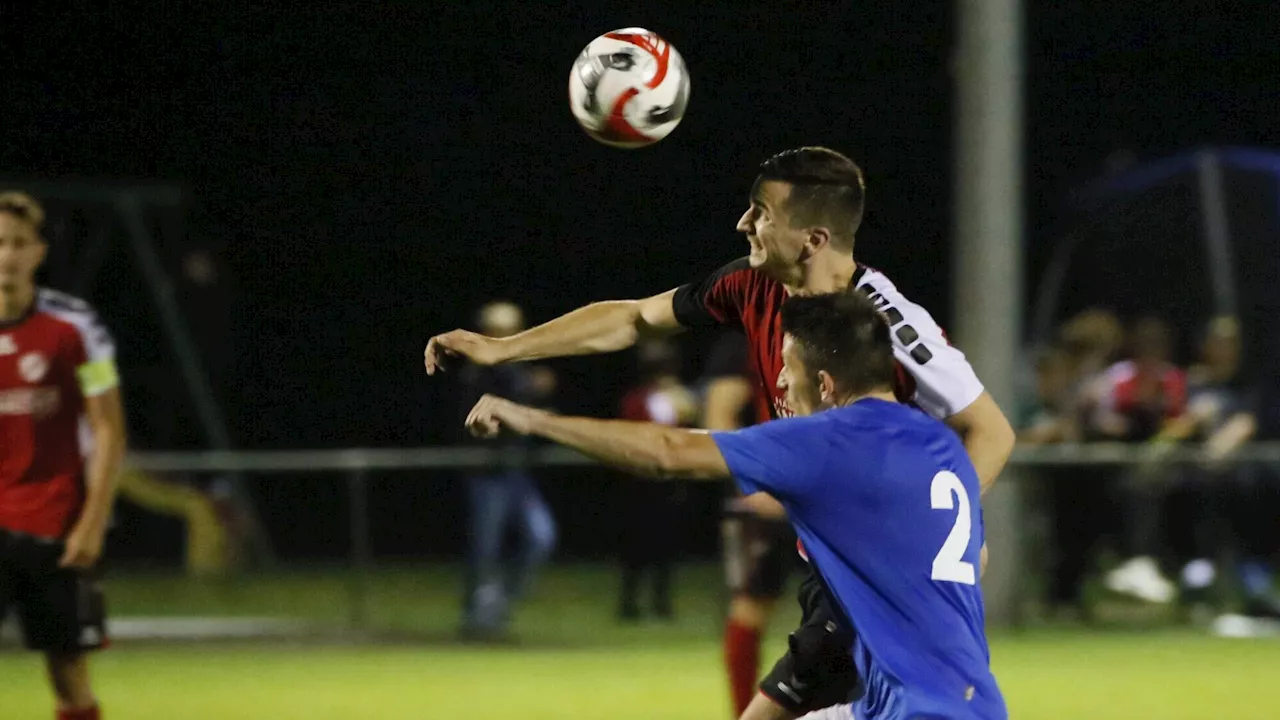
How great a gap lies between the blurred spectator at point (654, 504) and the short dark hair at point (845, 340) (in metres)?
8.55

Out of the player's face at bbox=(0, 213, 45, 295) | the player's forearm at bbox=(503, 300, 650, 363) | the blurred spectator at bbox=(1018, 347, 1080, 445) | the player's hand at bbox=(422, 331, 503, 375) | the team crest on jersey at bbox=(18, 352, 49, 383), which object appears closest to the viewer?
the player's hand at bbox=(422, 331, 503, 375)

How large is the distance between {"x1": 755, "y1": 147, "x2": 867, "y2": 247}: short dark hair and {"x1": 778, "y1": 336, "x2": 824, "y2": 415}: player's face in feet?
2.48

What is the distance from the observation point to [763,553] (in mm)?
7848

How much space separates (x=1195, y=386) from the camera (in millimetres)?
14086

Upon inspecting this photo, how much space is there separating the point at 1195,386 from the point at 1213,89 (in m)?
16.0

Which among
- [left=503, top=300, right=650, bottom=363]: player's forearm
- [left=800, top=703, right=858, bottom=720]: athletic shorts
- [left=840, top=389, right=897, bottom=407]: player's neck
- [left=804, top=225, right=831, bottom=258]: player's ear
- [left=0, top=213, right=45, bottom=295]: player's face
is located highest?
[left=0, top=213, right=45, bottom=295]: player's face

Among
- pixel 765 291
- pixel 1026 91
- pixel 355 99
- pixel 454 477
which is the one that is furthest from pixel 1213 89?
pixel 765 291

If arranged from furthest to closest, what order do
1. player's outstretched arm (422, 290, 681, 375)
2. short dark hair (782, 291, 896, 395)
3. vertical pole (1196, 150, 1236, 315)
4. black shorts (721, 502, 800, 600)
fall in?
vertical pole (1196, 150, 1236, 315), black shorts (721, 502, 800, 600), player's outstretched arm (422, 290, 681, 375), short dark hair (782, 291, 896, 395)

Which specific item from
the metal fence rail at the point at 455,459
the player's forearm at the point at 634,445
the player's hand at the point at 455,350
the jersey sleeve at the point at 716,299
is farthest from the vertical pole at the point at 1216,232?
the player's forearm at the point at 634,445

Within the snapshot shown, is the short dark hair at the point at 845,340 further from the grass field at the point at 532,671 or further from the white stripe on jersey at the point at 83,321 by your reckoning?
the grass field at the point at 532,671

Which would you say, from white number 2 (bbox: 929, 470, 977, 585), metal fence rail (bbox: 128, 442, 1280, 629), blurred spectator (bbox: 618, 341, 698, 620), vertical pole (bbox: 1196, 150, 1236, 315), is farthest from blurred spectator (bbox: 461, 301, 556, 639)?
white number 2 (bbox: 929, 470, 977, 585)

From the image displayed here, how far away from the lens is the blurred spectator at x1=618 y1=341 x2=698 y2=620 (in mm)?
13586

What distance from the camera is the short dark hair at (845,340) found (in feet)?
15.8

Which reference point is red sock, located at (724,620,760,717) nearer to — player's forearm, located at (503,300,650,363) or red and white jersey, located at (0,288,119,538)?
player's forearm, located at (503,300,650,363)
